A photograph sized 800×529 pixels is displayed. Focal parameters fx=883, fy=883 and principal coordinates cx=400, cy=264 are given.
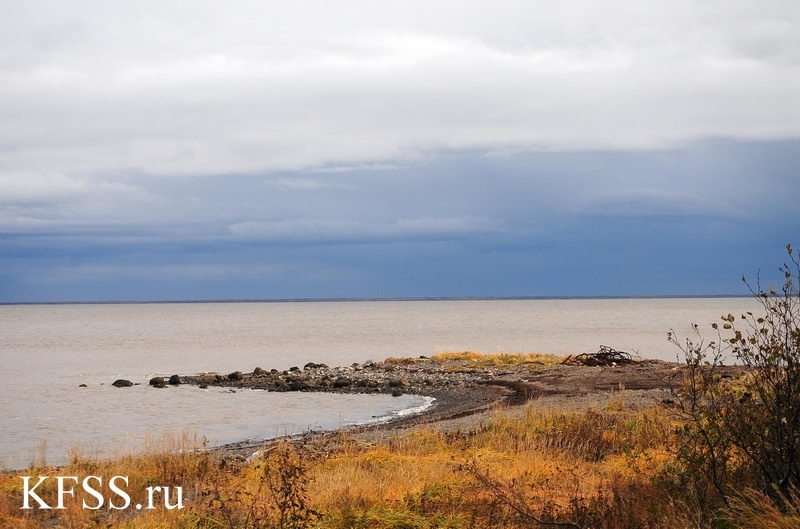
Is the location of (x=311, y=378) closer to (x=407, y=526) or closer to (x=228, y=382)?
(x=228, y=382)

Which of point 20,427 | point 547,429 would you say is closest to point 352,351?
point 20,427

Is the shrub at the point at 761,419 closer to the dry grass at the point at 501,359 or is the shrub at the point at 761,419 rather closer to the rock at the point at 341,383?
the rock at the point at 341,383

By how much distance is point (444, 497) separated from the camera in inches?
436

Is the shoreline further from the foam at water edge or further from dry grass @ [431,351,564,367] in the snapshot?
the foam at water edge

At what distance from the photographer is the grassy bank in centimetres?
955

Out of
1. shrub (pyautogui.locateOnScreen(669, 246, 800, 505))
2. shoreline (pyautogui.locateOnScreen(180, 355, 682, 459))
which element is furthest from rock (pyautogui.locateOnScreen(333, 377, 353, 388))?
shrub (pyautogui.locateOnScreen(669, 246, 800, 505))

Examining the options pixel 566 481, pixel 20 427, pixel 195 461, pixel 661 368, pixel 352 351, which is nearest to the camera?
pixel 566 481

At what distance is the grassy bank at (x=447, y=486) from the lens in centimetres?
955

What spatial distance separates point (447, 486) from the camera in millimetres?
11422

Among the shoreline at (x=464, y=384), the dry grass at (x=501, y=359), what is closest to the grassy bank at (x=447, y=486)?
the shoreline at (x=464, y=384)

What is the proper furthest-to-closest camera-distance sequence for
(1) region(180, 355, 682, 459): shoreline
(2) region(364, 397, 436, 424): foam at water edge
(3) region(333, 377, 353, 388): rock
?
1. (3) region(333, 377, 353, 388): rock
2. (2) region(364, 397, 436, 424): foam at water edge
3. (1) region(180, 355, 682, 459): shoreline

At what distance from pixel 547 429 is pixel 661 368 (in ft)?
76.6

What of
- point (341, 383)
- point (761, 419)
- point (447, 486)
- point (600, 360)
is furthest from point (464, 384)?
point (761, 419)

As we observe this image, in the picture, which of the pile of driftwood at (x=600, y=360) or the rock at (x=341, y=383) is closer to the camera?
the pile of driftwood at (x=600, y=360)
